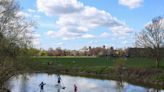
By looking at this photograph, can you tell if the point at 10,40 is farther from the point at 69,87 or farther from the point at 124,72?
the point at 124,72

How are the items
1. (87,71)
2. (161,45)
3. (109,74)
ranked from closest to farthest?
(161,45) < (109,74) < (87,71)

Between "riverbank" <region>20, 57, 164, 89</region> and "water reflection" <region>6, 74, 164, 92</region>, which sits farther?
"riverbank" <region>20, 57, 164, 89</region>

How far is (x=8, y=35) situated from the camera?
41719 millimetres

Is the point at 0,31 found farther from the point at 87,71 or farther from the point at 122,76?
the point at 87,71

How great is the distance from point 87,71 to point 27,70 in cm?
5460

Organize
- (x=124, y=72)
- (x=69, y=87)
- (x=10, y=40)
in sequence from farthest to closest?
(x=124, y=72) → (x=69, y=87) → (x=10, y=40)

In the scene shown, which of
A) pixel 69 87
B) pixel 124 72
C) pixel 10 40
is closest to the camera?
pixel 10 40

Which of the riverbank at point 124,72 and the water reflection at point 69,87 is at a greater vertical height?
the riverbank at point 124,72

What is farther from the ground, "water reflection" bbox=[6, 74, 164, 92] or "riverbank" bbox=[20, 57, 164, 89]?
"riverbank" bbox=[20, 57, 164, 89]

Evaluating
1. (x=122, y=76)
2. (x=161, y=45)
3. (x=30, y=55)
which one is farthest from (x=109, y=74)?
(x=30, y=55)

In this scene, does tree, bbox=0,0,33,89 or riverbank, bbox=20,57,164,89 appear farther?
riverbank, bbox=20,57,164,89

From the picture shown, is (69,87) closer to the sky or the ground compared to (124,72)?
closer to the ground

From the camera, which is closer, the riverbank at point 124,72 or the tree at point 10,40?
the tree at point 10,40

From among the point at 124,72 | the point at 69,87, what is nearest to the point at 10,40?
the point at 69,87
